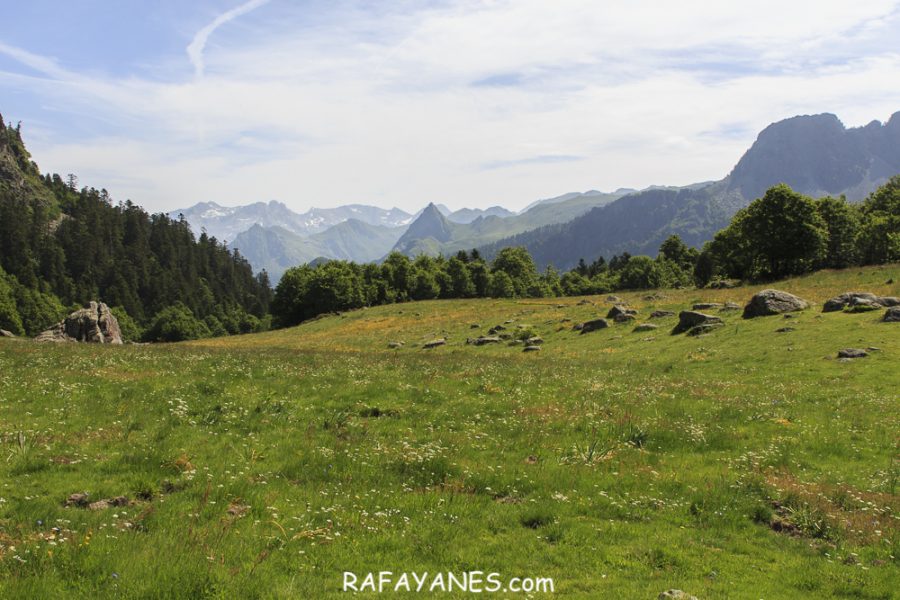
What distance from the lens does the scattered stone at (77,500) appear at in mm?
10536

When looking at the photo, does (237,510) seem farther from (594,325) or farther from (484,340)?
(594,325)

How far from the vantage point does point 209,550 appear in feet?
27.5

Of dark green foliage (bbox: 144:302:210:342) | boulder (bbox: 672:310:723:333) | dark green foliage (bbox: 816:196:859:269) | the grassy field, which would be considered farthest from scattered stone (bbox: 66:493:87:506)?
dark green foliage (bbox: 144:302:210:342)

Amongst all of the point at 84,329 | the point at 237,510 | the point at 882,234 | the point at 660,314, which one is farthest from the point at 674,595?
the point at 882,234

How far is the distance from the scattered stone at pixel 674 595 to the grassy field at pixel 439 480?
253 mm

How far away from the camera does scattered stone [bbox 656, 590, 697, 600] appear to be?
761cm

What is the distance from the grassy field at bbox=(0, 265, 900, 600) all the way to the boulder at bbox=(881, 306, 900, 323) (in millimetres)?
10375

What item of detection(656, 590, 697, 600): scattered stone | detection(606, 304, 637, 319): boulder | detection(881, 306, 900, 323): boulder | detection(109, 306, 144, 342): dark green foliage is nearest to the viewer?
detection(656, 590, 697, 600): scattered stone

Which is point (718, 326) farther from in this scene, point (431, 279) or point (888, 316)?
point (431, 279)

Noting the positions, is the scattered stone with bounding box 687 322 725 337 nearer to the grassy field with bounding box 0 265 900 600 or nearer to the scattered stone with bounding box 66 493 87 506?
the grassy field with bounding box 0 265 900 600

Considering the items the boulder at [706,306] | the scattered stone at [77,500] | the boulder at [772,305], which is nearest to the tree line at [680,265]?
the boulder at [706,306]

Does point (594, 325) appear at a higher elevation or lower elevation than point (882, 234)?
lower

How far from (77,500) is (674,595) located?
38.6ft

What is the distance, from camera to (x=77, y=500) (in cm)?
1066
